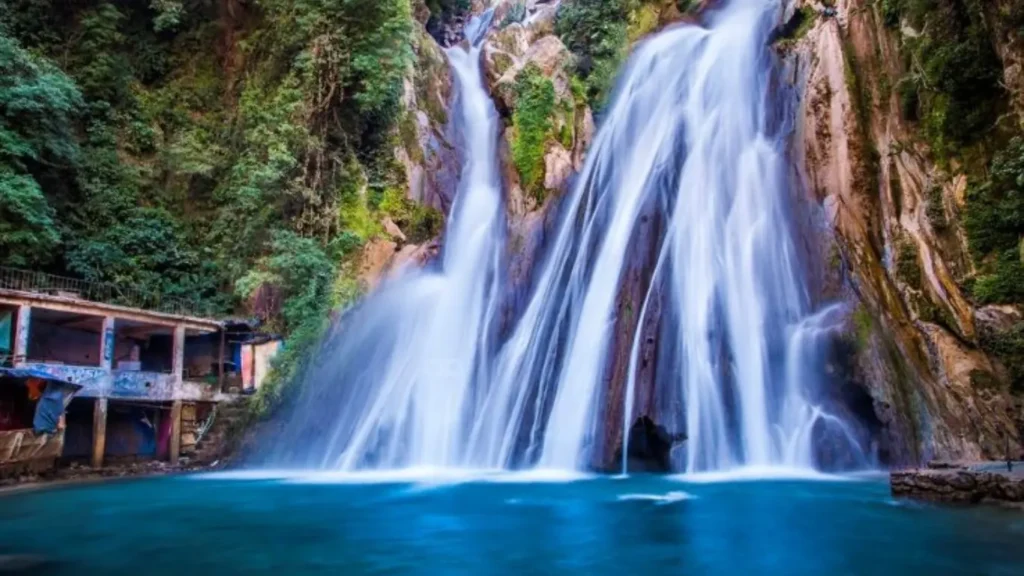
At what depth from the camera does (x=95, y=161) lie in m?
24.2

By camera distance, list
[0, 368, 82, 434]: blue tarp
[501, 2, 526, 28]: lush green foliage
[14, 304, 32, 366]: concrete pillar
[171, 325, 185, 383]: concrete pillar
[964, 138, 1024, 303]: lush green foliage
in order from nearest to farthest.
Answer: [964, 138, 1024, 303]: lush green foliage
[0, 368, 82, 434]: blue tarp
[14, 304, 32, 366]: concrete pillar
[171, 325, 185, 383]: concrete pillar
[501, 2, 526, 28]: lush green foliage

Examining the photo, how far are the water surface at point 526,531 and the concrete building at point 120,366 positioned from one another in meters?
6.55

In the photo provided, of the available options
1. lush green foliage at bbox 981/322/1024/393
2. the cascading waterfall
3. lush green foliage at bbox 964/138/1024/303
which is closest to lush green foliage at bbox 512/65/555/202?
the cascading waterfall

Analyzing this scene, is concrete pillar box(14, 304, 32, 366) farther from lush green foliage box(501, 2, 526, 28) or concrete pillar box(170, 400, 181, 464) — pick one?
lush green foliage box(501, 2, 526, 28)

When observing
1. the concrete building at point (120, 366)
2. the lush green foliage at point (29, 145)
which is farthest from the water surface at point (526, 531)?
the lush green foliage at point (29, 145)

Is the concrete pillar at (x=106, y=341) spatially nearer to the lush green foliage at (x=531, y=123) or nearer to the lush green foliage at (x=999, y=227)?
the lush green foliage at (x=531, y=123)

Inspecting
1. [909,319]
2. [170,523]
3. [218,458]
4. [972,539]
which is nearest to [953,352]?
[909,319]

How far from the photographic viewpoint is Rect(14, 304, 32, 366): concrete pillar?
18469 mm

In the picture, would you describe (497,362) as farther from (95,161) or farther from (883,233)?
(95,161)

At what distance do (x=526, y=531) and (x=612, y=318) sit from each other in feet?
27.3

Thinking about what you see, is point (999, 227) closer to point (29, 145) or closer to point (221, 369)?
point (221, 369)

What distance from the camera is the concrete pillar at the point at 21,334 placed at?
18469 millimetres

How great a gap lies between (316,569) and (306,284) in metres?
13.7

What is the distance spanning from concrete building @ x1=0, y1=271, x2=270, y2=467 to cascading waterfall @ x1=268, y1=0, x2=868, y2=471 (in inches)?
183
